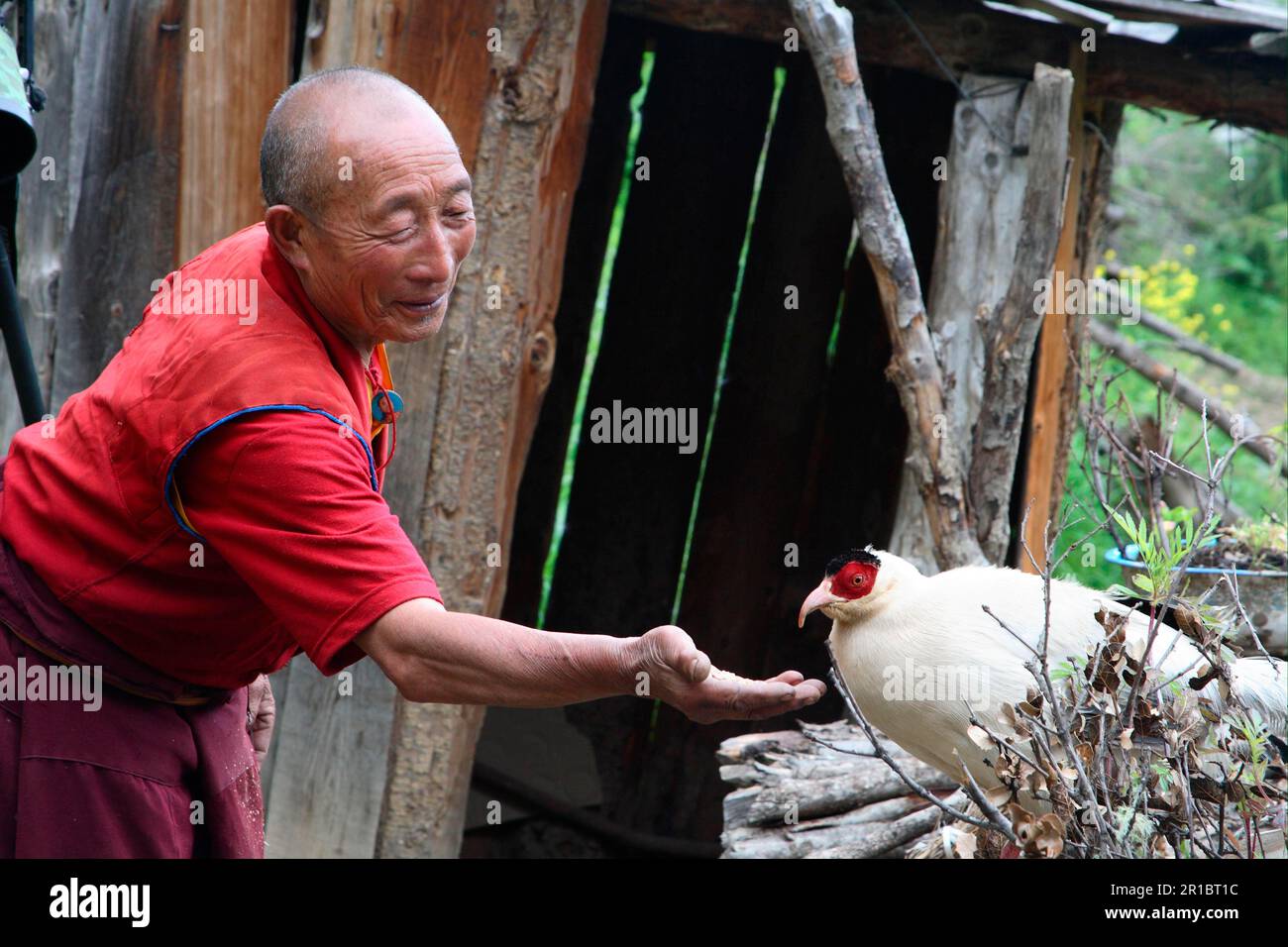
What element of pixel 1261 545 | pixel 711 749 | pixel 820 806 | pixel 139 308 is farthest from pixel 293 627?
pixel 711 749

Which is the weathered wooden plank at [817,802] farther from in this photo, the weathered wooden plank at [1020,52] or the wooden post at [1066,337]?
the weathered wooden plank at [1020,52]

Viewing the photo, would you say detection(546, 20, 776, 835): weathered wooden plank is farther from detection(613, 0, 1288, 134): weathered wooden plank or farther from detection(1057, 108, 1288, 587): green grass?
detection(1057, 108, 1288, 587): green grass

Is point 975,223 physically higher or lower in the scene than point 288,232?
higher

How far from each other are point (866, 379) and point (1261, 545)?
75.2 inches

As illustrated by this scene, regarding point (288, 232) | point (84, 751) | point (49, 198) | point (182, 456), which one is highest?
point (49, 198)

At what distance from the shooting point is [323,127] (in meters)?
1.98

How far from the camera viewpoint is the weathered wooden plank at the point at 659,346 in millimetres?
5594

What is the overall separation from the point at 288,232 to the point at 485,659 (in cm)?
80

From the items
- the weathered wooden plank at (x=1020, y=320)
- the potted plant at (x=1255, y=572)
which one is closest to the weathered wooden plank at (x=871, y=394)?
the weathered wooden plank at (x=1020, y=320)
